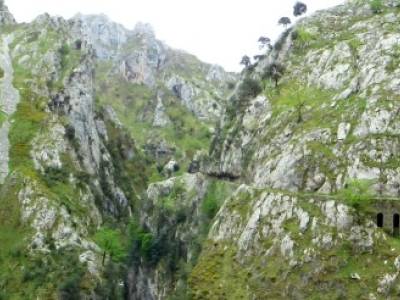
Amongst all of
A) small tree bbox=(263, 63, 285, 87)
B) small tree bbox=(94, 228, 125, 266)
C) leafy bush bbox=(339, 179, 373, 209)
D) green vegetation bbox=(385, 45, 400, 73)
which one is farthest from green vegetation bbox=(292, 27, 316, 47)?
small tree bbox=(94, 228, 125, 266)

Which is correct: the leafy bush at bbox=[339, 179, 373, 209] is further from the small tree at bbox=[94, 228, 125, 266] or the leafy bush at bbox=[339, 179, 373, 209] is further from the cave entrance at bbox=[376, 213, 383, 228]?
the small tree at bbox=[94, 228, 125, 266]

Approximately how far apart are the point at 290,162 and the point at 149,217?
57439mm

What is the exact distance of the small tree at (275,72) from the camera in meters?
169

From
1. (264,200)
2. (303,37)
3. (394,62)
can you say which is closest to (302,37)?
(303,37)

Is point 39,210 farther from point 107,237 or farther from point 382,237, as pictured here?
point 382,237

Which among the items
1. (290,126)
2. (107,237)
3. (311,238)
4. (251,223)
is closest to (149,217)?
(107,237)

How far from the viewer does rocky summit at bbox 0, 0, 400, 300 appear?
3718 inches

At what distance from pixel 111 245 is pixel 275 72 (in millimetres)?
70523

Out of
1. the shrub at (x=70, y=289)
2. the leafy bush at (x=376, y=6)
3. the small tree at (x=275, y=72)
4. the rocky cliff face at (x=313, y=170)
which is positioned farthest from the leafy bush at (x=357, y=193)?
the leafy bush at (x=376, y=6)

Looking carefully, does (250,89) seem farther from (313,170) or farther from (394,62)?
(313,170)

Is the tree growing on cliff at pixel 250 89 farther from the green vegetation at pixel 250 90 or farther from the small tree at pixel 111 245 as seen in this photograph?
the small tree at pixel 111 245

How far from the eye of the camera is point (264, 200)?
360ft

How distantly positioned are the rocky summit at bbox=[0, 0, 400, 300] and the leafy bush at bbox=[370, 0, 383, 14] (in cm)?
46

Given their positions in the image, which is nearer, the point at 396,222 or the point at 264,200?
the point at 396,222
